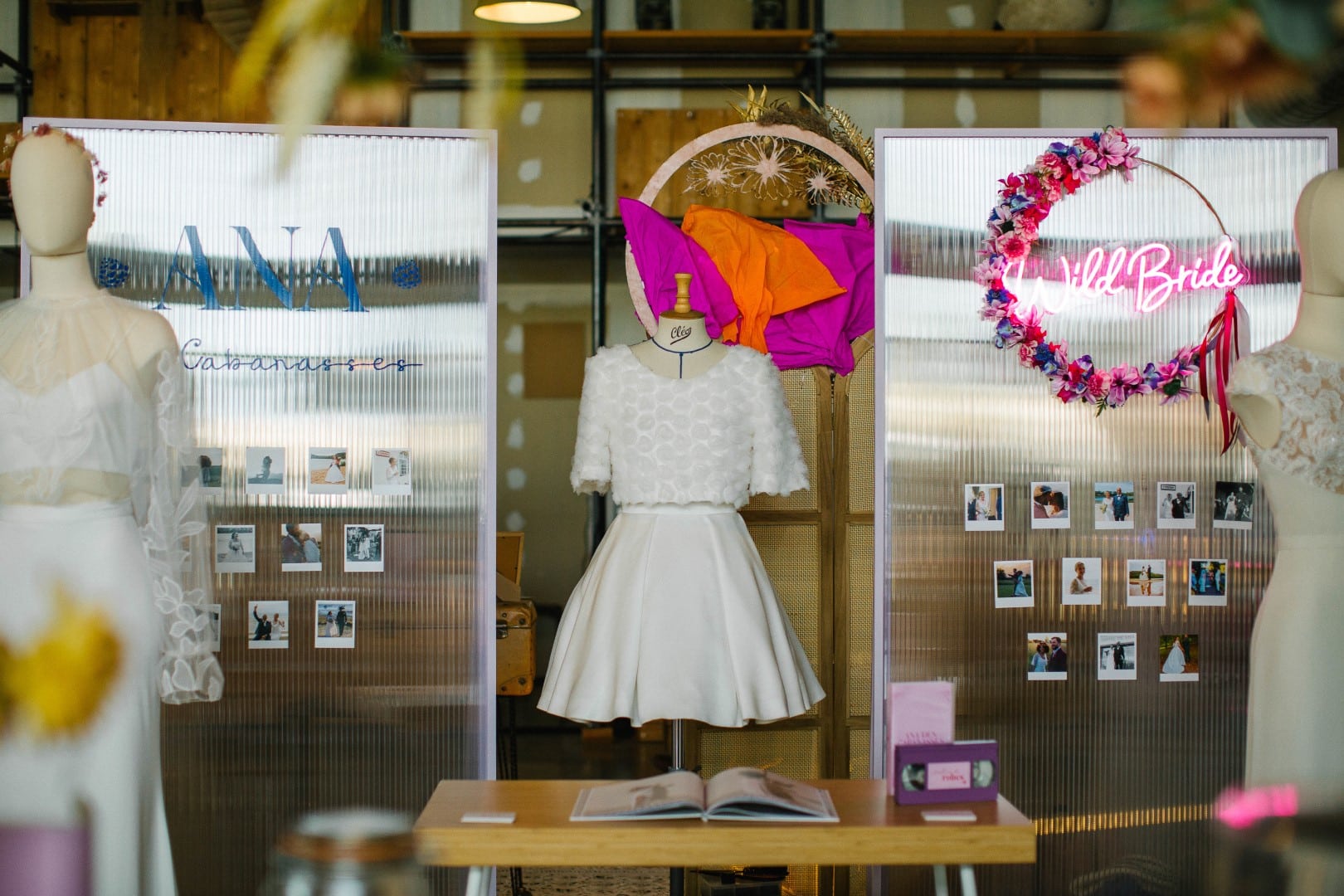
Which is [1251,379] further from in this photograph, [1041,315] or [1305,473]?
[1041,315]

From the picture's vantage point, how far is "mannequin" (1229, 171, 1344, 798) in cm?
248

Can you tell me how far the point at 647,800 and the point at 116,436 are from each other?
122 centimetres

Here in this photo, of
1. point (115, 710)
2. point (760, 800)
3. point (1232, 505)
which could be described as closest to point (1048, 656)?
point (1232, 505)

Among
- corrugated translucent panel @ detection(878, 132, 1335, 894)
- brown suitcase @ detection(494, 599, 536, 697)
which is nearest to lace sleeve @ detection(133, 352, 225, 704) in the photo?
brown suitcase @ detection(494, 599, 536, 697)

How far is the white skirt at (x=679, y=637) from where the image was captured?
10.5ft

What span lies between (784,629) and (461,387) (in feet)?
3.77

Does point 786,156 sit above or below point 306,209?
above

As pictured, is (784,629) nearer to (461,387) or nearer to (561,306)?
→ (461,387)

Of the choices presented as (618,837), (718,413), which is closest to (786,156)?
(718,413)

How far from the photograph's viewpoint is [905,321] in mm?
3643

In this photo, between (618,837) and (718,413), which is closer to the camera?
(618,837)

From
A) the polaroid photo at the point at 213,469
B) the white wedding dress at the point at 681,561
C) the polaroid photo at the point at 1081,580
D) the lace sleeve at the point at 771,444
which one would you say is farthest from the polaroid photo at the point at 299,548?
the polaroid photo at the point at 1081,580

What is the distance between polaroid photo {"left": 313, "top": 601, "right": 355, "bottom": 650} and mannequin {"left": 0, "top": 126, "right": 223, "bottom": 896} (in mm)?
1082

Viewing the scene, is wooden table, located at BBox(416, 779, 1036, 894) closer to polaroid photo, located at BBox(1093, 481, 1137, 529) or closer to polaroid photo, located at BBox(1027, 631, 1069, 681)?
polaroid photo, located at BBox(1027, 631, 1069, 681)
